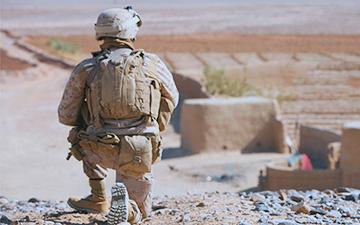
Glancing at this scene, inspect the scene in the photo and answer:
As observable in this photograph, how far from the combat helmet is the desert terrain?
1291mm

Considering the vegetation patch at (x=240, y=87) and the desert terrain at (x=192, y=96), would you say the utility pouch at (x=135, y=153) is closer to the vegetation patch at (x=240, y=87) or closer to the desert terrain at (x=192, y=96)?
the desert terrain at (x=192, y=96)

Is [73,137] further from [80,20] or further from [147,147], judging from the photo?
[80,20]

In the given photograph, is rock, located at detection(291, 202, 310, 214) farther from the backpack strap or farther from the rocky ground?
the backpack strap

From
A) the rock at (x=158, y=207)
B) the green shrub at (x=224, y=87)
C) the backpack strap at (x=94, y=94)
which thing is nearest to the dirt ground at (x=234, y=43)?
the green shrub at (x=224, y=87)

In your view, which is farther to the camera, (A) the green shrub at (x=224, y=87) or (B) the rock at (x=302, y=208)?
(A) the green shrub at (x=224, y=87)

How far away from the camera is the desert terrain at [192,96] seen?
820 centimetres

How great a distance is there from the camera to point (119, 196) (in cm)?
655

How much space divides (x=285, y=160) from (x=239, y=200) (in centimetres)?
802

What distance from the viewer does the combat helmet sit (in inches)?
275

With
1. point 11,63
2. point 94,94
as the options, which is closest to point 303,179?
point 94,94

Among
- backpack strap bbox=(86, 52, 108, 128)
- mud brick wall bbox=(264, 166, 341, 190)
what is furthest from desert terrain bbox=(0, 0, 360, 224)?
mud brick wall bbox=(264, 166, 341, 190)

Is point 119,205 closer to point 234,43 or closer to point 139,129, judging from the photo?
point 139,129

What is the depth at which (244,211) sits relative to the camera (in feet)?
25.3

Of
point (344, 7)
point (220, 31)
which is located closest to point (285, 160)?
point (220, 31)
